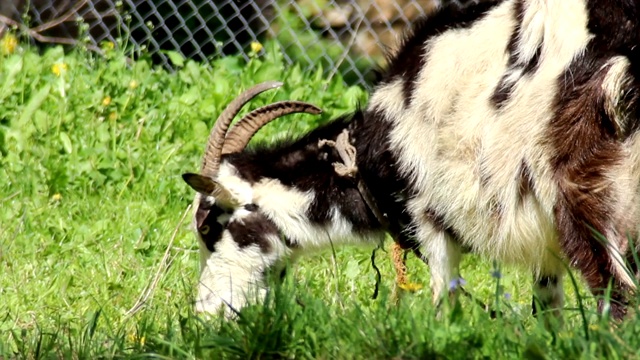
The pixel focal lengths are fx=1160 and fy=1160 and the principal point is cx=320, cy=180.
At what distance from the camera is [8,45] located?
7.46m

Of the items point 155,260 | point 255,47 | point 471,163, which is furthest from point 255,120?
point 255,47

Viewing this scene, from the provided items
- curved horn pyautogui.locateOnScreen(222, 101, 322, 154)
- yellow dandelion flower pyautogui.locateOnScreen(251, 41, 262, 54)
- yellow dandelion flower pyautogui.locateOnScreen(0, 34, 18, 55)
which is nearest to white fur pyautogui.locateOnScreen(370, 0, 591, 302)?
curved horn pyautogui.locateOnScreen(222, 101, 322, 154)

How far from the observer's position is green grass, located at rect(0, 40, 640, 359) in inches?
125

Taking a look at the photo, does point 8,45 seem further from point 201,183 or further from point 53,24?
point 201,183

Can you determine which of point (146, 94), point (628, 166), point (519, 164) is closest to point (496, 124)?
point (519, 164)

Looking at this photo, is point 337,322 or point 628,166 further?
point 628,166

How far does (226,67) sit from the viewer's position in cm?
740

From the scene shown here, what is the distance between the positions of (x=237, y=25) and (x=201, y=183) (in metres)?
3.58

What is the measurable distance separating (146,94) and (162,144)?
0.55 metres

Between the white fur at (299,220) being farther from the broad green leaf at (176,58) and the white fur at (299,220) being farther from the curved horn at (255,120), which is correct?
the broad green leaf at (176,58)

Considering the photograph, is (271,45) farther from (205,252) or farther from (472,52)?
(472,52)

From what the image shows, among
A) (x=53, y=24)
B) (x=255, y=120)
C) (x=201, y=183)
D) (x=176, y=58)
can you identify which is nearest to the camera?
(x=201, y=183)

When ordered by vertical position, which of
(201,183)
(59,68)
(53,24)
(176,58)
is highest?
(53,24)

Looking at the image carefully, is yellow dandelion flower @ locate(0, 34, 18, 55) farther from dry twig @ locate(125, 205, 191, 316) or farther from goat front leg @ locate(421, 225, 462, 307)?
goat front leg @ locate(421, 225, 462, 307)
